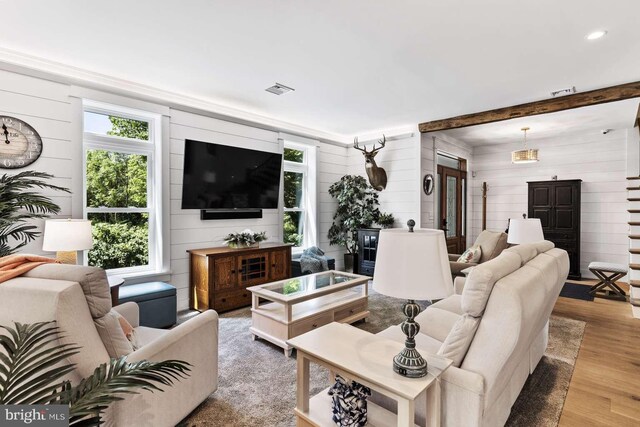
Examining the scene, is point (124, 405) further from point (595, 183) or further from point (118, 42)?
point (595, 183)

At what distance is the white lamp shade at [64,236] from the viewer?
2580 mm

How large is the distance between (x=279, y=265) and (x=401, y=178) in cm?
260

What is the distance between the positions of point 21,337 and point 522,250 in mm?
2426

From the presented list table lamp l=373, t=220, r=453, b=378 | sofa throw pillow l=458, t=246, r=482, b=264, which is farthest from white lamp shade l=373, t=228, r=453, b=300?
sofa throw pillow l=458, t=246, r=482, b=264

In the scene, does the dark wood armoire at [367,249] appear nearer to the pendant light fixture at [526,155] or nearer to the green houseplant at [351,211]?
the green houseplant at [351,211]

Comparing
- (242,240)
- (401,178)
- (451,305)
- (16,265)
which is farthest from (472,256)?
(16,265)

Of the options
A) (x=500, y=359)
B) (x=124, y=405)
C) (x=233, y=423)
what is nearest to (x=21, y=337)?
(x=124, y=405)

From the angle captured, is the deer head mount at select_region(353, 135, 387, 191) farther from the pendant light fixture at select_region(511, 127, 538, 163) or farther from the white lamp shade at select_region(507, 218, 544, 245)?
the white lamp shade at select_region(507, 218, 544, 245)

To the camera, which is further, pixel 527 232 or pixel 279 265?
pixel 279 265

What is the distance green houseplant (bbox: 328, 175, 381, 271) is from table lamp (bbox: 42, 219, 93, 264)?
382cm

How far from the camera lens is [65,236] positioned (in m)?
2.61

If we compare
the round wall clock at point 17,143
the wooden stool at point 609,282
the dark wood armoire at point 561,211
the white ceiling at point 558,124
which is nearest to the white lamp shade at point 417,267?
Answer: the round wall clock at point 17,143

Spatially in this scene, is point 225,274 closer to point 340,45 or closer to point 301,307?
point 301,307

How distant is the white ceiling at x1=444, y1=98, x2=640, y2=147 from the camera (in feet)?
14.7
